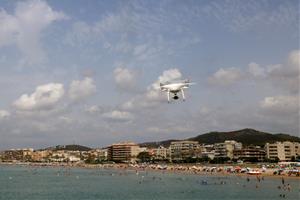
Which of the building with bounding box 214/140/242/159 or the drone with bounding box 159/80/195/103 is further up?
the drone with bounding box 159/80/195/103

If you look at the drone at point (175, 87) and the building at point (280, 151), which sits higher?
the drone at point (175, 87)

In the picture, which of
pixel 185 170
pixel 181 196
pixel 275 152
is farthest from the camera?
pixel 275 152

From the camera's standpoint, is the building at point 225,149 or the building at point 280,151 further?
the building at point 225,149

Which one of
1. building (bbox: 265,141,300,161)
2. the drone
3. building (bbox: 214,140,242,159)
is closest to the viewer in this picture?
the drone

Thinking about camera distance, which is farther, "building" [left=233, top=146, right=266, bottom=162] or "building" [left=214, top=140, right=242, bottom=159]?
"building" [left=214, top=140, right=242, bottom=159]

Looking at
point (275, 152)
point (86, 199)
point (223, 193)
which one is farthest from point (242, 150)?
point (86, 199)

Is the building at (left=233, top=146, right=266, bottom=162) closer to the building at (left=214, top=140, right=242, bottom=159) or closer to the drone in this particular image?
the building at (left=214, top=140, right=242, bottom=159)

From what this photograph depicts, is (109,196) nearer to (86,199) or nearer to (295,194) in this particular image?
(86,199)

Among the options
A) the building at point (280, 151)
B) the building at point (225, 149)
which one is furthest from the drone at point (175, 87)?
the building at point (225, 149)

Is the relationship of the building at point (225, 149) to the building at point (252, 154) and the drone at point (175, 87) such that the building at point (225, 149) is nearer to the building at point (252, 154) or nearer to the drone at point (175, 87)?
the building at point (252, 154)

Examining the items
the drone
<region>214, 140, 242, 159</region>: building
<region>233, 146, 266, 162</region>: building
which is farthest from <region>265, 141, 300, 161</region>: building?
the drone

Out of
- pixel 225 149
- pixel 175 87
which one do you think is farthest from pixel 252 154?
pixel 175 87
